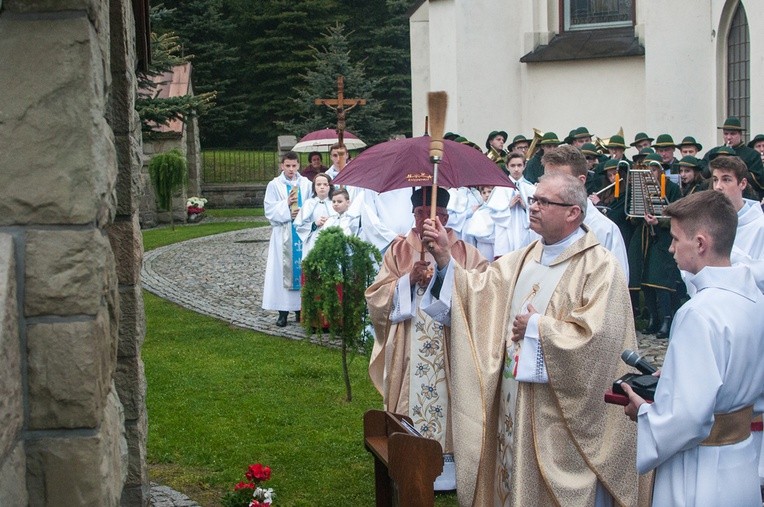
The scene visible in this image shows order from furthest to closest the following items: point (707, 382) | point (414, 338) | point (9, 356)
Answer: point (414, 338) < point (707, 382) < point (9, 356)

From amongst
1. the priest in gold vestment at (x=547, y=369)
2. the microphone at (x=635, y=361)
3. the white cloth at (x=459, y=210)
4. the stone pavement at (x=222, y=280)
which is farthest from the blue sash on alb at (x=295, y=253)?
the microphone at (x=635, y=361)

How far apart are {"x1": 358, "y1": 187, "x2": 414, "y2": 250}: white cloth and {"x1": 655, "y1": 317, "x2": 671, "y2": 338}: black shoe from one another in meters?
3.17

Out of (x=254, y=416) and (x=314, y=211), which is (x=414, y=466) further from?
(x=314, y=211)

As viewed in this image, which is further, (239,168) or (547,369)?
(239,168)

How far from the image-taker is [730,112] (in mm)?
17453

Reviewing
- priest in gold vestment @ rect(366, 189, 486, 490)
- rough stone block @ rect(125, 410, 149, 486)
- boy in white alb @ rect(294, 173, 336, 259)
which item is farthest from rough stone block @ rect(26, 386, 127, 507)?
boy in white alb @ rect(294, 173, 336, 259)

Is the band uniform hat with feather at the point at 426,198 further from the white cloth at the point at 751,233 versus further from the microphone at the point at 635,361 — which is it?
the microphone at the point at 635,361

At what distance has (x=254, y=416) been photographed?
862cm

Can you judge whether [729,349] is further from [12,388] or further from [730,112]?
[730,112]

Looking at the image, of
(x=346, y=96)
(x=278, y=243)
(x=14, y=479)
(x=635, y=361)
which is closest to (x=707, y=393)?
(x=635, y=361)

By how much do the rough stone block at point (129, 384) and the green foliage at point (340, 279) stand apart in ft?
12.6

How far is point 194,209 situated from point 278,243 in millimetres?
16410

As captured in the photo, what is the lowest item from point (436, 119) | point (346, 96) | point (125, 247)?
point (125, 247)

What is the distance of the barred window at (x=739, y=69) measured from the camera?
16.8m
